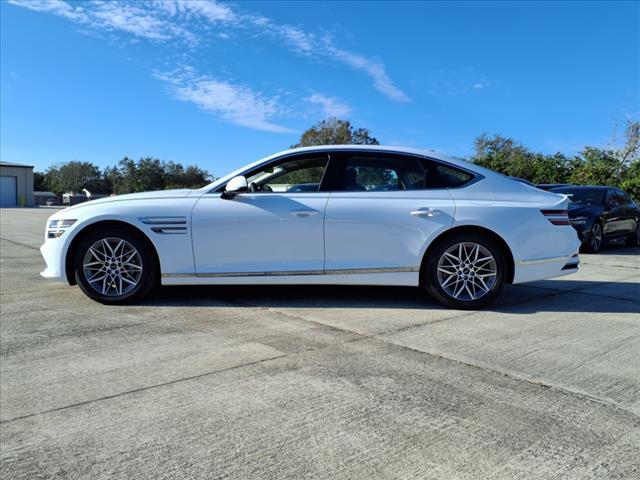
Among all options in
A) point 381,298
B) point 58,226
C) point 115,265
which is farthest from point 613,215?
point 58,226

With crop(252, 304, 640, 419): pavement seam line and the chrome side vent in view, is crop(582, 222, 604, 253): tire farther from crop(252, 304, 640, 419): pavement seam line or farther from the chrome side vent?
the chrome side vent

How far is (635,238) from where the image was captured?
12.3 metres

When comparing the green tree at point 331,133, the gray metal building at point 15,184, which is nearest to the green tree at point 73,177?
the gray metal building at point 15,184

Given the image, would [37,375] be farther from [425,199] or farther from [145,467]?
[425,199]

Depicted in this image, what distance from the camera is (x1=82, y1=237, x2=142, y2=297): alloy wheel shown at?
489 cm

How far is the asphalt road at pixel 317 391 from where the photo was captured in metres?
2.16

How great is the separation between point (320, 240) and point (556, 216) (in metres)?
2.32

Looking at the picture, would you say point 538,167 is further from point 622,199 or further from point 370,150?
point 370,150

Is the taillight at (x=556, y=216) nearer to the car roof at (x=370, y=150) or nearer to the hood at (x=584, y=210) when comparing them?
the car roof at (x=370, y=150)

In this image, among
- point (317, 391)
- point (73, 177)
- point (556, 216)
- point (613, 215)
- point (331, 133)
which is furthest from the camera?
point (73, 177)

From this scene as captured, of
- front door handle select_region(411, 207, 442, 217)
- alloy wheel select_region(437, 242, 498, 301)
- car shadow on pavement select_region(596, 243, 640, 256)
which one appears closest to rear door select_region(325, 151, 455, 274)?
front door handle select_region(411, 207, 442, 217)

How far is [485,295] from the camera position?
4.83 metres

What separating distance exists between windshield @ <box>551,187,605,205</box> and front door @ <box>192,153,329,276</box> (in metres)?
8.43

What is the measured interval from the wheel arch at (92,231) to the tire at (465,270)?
8.83ft
